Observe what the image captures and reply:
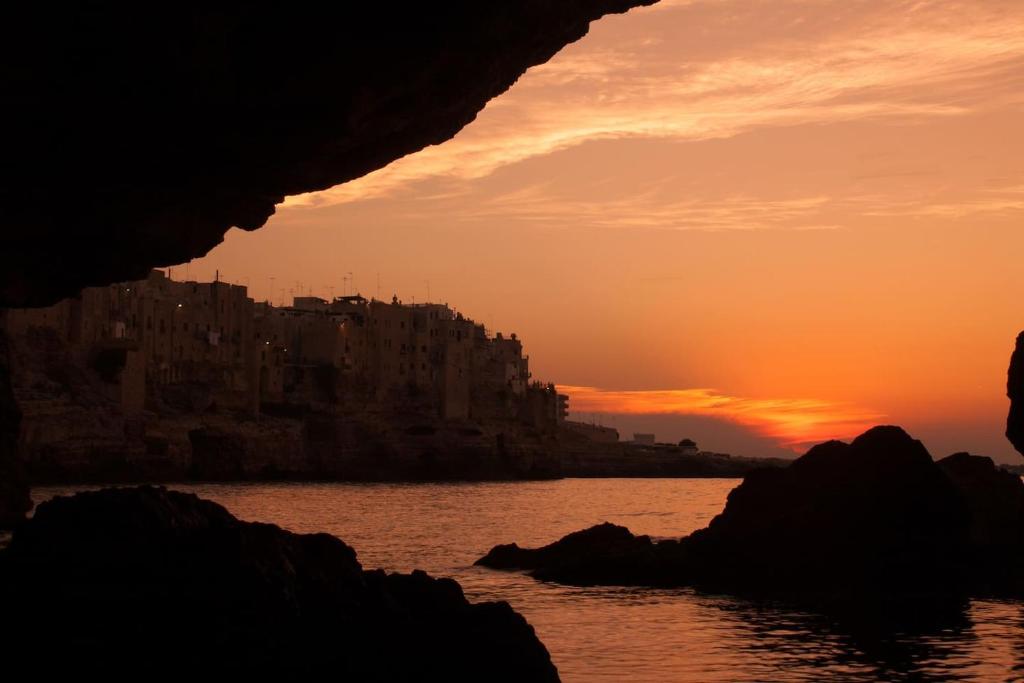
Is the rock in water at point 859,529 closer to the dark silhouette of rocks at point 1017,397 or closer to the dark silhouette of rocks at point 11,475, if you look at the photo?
the dark silhouette of rocks at point 1017,397

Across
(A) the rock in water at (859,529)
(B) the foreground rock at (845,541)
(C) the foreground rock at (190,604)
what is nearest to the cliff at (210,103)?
(C) the foreground rock at (190,604)

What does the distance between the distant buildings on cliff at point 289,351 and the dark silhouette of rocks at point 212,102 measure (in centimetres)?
9562

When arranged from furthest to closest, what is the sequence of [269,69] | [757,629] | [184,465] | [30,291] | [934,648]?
[184,465]
[757,629]
[934,648]
[30,291]
[269,69]

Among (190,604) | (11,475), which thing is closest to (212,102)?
(190,604)

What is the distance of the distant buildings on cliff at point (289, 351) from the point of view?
11562cm

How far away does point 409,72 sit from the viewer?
11.0m

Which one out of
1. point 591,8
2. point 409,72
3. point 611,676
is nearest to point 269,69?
point 409,72

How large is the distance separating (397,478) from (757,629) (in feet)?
396

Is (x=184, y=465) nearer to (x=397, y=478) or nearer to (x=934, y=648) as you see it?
(x=397, y=478)

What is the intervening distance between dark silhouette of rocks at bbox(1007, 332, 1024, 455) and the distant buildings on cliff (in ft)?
291

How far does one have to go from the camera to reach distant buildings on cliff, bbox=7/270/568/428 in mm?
115625

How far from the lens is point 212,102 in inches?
425

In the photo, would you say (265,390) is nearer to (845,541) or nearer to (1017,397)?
(845,541)

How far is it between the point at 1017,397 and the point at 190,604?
19.9 m
